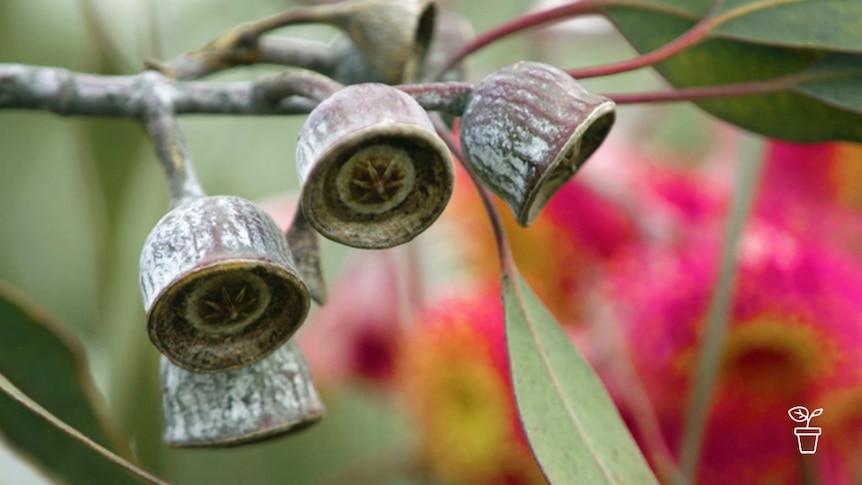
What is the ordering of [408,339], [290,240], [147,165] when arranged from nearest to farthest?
[290,240], [408,339], [147,165]

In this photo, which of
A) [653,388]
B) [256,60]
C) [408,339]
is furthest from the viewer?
[408,339]

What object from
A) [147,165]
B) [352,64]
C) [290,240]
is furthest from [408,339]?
[290,240]

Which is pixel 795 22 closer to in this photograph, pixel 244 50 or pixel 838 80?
pixel 838 80

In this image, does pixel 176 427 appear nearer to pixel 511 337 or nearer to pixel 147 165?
pixel 511 337

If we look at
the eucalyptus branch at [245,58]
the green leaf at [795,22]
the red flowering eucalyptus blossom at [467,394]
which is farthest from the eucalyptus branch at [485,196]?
the red flowering eucalyptus blossom at [467,394]

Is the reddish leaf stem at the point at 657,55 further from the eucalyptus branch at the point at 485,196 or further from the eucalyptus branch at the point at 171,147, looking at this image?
the eucalyptus branch at the point at 171,147
